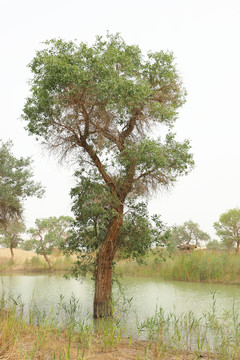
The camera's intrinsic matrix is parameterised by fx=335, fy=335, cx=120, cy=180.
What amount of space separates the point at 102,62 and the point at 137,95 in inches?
58.0

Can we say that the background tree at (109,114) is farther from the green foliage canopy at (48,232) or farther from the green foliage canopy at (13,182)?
the green foliage canopy at (48,232)

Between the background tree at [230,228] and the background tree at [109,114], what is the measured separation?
40870 mm

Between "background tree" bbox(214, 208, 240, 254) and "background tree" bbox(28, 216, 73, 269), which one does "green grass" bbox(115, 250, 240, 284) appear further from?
"background tree" bbox(214, 208, 240, 254)

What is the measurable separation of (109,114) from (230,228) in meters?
44.1

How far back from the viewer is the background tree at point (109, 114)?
9883 millimetres

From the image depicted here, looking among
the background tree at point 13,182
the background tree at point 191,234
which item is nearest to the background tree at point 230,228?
the background tree at point 191,234

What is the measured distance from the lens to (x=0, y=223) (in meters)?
17.2

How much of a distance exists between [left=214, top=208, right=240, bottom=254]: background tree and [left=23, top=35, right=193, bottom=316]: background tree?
4087 cm

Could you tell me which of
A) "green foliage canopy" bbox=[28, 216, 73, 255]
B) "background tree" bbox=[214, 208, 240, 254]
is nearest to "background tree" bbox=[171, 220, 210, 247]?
"background tree" bbox=[214, 208, 240, 254]

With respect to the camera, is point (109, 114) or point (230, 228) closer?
point (109, 114)

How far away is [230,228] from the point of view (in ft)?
166

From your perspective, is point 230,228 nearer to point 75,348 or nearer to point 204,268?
point 204,268

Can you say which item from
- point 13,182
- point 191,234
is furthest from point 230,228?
point 13,182

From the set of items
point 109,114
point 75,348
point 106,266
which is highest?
point 109,114
